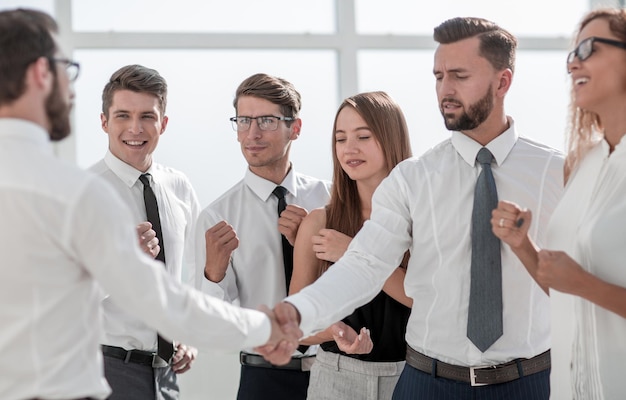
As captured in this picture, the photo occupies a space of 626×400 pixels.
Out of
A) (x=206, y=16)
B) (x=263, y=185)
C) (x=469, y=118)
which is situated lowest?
(x=263, y=185)

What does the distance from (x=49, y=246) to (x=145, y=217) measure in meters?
1.75

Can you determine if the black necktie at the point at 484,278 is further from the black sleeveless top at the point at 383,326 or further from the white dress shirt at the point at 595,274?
the black sleeveless top at the point at 383,326

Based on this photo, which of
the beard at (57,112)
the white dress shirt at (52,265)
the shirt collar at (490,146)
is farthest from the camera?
the shirt collar at (490,146)

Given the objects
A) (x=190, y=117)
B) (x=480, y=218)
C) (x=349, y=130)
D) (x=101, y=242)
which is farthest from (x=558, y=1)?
(x=101, y=242)

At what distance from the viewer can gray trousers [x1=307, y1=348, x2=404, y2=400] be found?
109 inches

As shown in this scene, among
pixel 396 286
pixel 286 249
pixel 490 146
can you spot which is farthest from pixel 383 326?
pixel 490 146

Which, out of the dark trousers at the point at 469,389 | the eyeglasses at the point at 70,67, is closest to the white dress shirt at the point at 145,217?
the dark trousers at the point at 469,389

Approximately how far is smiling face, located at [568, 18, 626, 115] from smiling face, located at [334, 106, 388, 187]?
0.82 m

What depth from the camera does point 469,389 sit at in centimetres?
246

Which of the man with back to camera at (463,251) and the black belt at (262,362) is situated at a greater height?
the man with back to camera at (463,251)

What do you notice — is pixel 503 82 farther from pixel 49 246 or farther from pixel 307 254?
pixel 49 246

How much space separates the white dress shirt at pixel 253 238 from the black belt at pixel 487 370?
0.86m

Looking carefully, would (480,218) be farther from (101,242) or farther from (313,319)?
(101,242)

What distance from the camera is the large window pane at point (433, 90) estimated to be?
5316 mm
